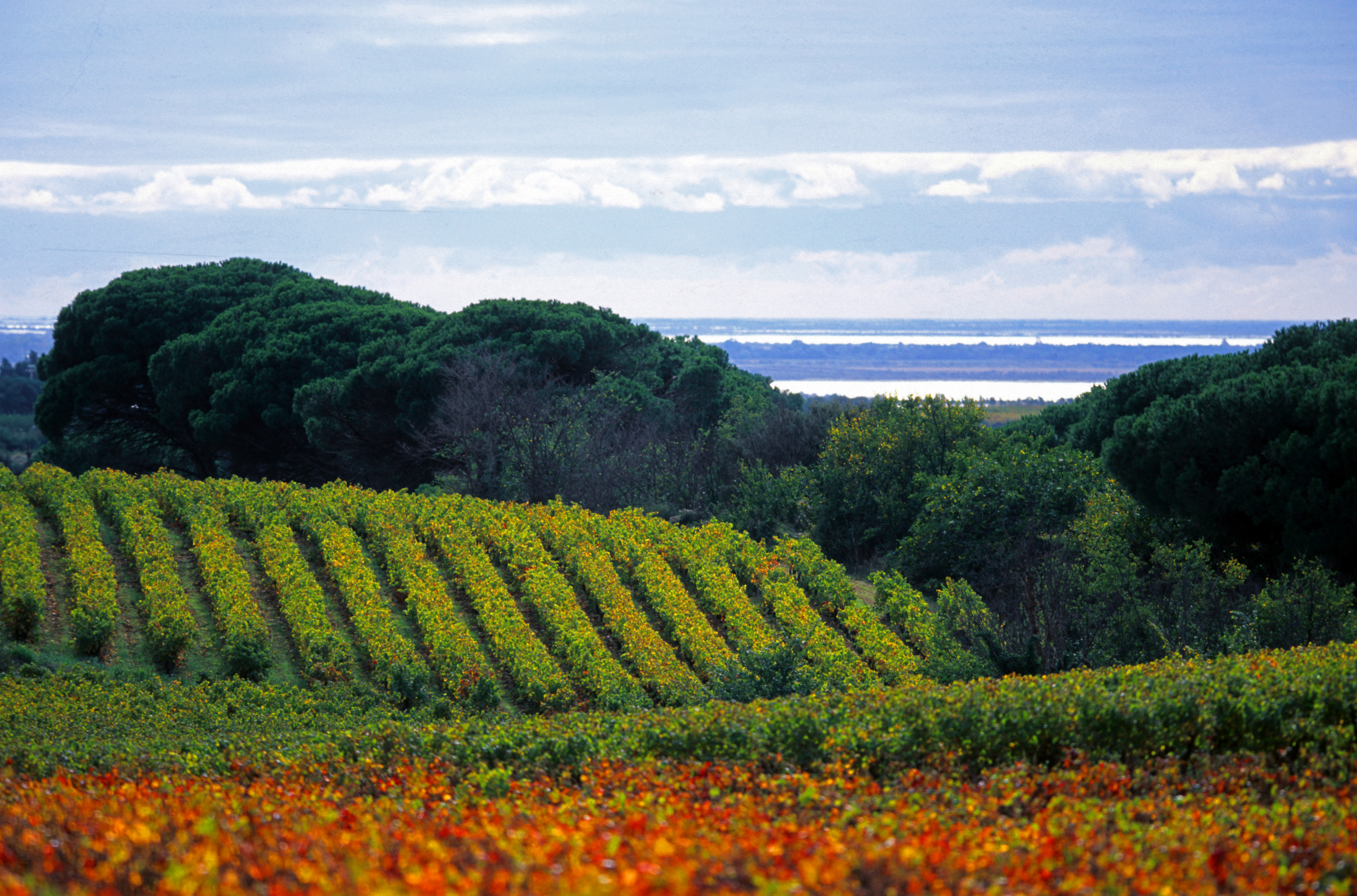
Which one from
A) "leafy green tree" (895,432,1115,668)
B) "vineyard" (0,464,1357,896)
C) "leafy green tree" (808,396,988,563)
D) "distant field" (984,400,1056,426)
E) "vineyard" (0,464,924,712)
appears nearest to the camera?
"vineyard" (0,464,1357,896)

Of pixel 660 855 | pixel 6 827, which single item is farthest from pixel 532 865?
pixel 6 827

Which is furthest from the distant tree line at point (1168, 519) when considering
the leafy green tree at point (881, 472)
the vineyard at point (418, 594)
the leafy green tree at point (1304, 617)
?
the vineyard at point (418, 594)

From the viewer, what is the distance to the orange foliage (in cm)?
366

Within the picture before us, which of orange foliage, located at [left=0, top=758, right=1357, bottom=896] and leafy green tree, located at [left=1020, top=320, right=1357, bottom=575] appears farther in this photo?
leafy green tree, located at [left=1020, top=320, right=1357, bottom=575]

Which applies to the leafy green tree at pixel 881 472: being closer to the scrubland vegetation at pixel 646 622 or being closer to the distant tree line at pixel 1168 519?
the scrubland vegetation at pixel 646 622

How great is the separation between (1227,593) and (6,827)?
14.1 metres

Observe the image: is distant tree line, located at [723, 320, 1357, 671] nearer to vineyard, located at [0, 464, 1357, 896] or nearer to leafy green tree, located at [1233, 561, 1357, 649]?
leafy green tree, located at [1233, 561, 1357, 649]

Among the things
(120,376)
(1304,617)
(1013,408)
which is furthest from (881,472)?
(1013,408)

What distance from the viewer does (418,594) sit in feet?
48.1

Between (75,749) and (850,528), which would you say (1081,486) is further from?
(75,749)

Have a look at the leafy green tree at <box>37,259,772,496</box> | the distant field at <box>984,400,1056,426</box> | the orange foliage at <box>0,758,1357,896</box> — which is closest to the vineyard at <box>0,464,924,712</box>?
the orange foliage at <box>0,758,1357,896</box>

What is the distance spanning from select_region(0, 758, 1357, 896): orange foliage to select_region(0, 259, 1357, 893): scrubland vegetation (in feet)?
0.10

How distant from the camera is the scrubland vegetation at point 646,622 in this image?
4.43 meters

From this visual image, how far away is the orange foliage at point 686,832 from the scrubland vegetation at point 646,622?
0.10ft
